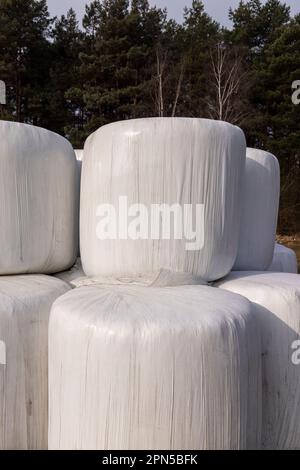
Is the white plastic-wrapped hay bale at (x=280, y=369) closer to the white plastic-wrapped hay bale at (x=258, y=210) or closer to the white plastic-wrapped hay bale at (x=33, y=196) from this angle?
the white plastic-wrapped hay bale at (x=258, y=210)

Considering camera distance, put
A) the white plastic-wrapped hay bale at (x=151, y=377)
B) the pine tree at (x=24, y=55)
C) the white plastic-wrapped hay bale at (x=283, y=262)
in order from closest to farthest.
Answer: the white plastic-wrapped hay bale at (x=151, y=377)
the white plastic-wrapped hay bale at (x=283, y=262)
the pine tree at (x=24, y=55)

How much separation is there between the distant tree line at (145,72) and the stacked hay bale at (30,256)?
929 centimetres

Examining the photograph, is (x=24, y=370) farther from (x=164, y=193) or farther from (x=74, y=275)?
(x=164, y=193)

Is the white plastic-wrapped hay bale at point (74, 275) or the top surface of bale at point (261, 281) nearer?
the top surface of bale at point (261, 281)

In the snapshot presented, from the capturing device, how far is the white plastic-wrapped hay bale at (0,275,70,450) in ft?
3.27

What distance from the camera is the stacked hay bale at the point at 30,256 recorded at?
101 centimetres

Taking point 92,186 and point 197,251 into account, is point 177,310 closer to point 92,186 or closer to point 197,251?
point 197,251

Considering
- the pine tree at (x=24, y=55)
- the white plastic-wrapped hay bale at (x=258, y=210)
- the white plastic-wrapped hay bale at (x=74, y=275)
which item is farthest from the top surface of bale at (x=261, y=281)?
the pine tree at (x=24, y=55)

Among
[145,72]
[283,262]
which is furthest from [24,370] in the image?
[145,72]

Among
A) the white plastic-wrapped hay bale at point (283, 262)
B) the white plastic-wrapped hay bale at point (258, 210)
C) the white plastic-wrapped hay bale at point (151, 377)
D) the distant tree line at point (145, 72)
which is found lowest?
the white plastic-wrapped hay bale at point (283, 262)

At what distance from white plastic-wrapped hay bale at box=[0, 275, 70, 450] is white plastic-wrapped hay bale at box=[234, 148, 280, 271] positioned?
76 cm

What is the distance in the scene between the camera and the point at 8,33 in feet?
36.9

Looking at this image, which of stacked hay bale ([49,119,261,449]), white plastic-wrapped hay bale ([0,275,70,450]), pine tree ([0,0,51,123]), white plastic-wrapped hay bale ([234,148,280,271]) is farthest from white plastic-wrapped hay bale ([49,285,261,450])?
pine tree ([0,0,51,123])
